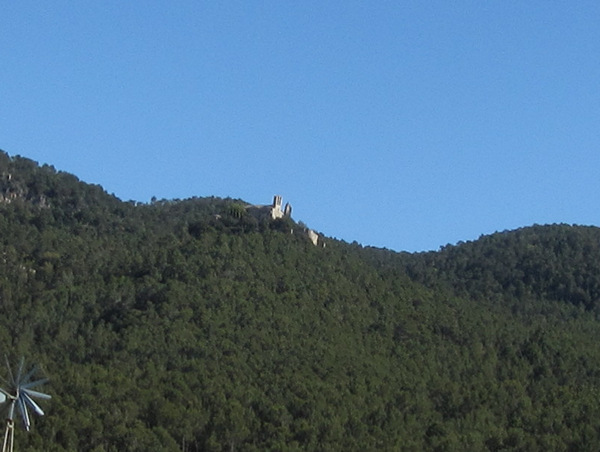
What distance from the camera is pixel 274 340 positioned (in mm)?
93312

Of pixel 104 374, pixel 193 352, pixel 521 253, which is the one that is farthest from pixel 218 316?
pixel 521 253

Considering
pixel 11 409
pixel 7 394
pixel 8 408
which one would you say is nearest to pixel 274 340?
pixel 8 408

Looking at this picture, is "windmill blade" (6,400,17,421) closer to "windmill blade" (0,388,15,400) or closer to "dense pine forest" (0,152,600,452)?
"windmill blade" (0,388,15,400)

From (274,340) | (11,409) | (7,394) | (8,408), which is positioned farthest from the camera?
(274,340)

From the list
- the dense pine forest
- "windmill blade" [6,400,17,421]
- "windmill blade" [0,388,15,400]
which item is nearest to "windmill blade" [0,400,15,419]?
"windmill blade" [6,400,17,421]

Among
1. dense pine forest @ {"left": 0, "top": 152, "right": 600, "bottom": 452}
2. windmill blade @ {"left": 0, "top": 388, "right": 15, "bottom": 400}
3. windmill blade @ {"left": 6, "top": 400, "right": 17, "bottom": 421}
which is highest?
dense pine forest @ {"left": 0, "top": 152, "right": 600, "bottom": 452}

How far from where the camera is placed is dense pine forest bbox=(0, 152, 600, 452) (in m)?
80.7

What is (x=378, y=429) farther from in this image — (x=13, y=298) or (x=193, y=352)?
(x=13, y=298)

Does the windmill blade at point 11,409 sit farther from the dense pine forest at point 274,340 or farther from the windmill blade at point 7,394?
the dense pine forest at point 274,340

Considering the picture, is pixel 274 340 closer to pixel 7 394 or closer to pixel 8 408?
pixel 8 408

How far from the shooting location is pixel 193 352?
297 feet

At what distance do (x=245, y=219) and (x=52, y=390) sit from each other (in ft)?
122

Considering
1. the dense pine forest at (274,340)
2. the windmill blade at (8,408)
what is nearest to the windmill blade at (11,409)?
the windmill blade at (8,408)

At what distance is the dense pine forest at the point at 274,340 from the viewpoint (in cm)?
8069
